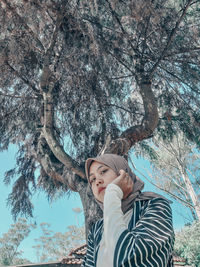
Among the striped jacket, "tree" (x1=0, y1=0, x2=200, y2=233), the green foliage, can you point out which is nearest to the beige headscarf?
the striped jacket

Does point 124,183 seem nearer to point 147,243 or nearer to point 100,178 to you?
point 100,178

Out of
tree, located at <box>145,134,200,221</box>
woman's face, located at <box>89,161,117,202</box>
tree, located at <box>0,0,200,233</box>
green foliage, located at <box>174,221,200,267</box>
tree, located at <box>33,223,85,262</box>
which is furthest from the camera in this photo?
tree, located at <box>33,223,85,262</box>

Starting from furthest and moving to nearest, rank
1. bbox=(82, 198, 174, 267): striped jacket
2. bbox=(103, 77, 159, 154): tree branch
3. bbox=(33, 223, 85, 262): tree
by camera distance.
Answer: bbox=(33, 223, 85, 262): tree
bbox=(103, 77, 159, 154): tree branch
bbox=(82, 198, 174, 267): striped jacket

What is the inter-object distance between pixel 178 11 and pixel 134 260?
429cm

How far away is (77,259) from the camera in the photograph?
462 centimetres

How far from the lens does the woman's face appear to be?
1.21m

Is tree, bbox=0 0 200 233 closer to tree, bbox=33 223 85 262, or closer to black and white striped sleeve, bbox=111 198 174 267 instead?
black and white striped sleeve, bbox=111 198 174 267

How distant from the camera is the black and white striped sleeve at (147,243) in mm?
801

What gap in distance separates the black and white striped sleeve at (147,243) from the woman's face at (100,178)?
316 mm

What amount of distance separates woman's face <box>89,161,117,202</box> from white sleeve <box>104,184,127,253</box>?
20 centimetres

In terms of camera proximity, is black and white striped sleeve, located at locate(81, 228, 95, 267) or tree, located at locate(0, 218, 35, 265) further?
tree, located at locate(0, 218, 35, 265)

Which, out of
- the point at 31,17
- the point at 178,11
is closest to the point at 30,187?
the point at 31,17

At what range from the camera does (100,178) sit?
123 centimetres

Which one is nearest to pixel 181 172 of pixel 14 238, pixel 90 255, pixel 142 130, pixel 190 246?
pixel 190 246
